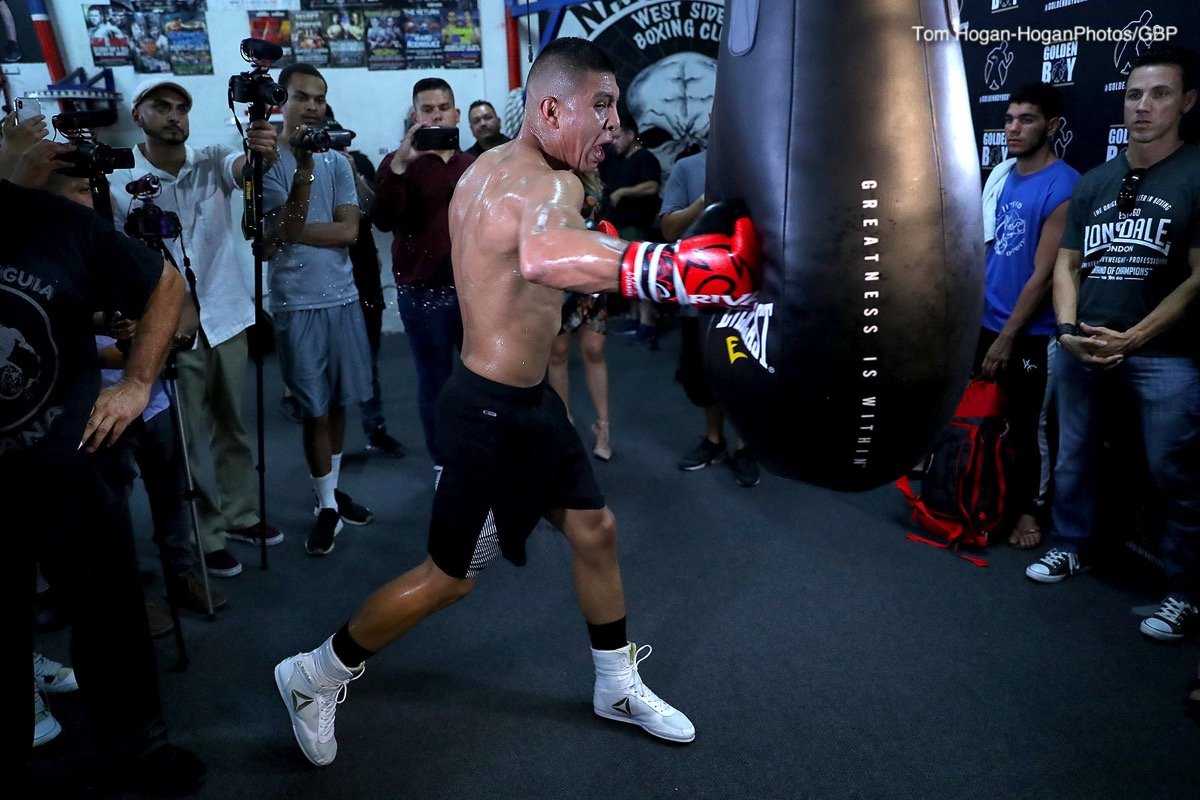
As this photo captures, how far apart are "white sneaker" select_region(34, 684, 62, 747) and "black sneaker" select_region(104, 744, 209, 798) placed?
26 centimetres

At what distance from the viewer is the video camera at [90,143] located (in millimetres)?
1900

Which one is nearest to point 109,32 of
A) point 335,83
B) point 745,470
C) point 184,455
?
point 335,83

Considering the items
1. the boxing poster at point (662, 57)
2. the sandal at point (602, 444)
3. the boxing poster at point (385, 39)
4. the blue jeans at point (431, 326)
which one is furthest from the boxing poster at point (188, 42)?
the sandal at point (602, 444)

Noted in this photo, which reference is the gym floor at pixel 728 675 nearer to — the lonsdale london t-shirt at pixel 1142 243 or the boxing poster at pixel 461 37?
the lonsdale london t-shirt at pixel 1142 243

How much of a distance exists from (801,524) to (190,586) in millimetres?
2046

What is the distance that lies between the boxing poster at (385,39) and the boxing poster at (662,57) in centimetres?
112

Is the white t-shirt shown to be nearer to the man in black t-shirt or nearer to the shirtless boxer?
the shirtless boxer

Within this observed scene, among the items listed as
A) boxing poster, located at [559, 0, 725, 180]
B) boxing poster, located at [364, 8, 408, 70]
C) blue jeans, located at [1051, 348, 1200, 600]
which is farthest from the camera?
boxing poster, located at [559, 0, 725, 180]

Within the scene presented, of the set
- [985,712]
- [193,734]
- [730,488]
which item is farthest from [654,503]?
[193,734]

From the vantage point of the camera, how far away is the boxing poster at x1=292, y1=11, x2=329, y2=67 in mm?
5586

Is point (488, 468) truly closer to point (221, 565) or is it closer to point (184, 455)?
point (184, 455)

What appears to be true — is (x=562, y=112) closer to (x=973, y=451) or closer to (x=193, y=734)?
(x=193, y=734)

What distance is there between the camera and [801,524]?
314 centimetres

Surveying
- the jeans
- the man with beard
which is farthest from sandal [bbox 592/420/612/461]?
the man with beard
